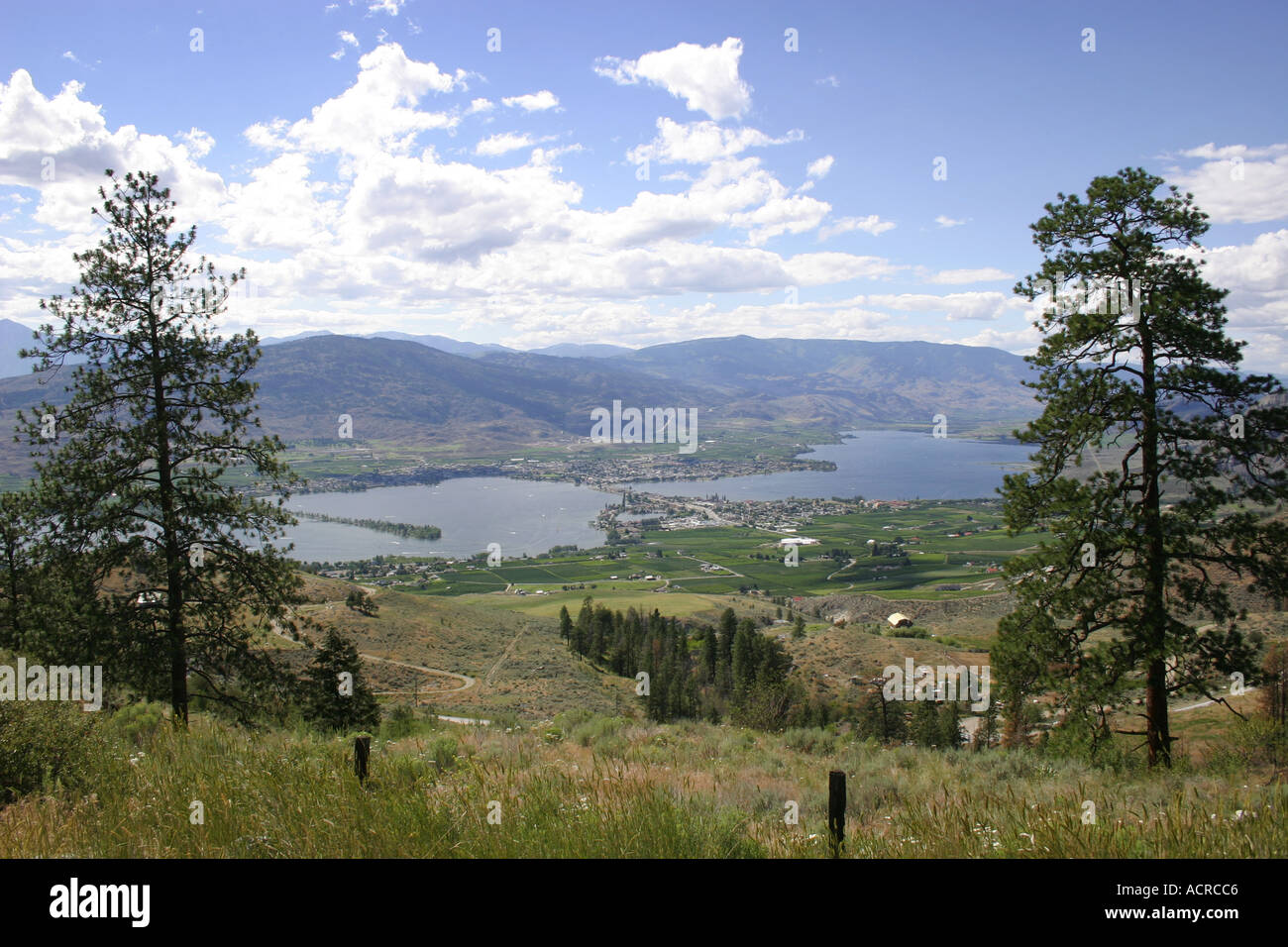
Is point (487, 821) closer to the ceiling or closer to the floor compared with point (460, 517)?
closer to the ceiling

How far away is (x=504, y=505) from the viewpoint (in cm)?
15362

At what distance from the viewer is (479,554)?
4070 inches

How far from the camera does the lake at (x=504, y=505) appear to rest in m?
110

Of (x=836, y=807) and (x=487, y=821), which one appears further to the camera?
(x=836, y=807)

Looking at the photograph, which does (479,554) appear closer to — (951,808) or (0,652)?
(0,652)

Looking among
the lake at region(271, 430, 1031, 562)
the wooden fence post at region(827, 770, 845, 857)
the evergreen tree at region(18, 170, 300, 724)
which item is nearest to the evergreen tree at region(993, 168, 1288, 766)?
the wooden fence post at region(827, 770, 845, 857)

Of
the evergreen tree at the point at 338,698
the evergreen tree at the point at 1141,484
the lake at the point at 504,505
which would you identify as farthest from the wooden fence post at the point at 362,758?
the lake at the point at 504,505

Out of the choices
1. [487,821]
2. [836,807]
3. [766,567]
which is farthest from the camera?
[766,567]

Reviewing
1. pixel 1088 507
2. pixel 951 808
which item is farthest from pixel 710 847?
pixel 1088 507

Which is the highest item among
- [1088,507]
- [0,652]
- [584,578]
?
[1088,507]

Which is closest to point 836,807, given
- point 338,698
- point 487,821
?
point 487,821

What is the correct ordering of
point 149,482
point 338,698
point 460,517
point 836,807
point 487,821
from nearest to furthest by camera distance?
point 487,821
point 836,807
point 149,482
point 338,698
point 460,517

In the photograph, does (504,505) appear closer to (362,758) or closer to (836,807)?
(362,758)
